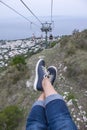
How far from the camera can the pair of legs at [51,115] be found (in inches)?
158

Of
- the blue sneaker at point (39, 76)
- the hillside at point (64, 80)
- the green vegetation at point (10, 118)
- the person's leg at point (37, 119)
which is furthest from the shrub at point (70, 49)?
the person's leg at point (37, 119)

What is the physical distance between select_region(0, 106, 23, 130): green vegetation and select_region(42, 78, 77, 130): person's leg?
278 inches

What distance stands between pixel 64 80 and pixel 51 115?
8805 millimetres

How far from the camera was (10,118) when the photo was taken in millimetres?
11484

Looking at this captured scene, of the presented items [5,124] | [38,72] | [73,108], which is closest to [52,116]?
[38,72]

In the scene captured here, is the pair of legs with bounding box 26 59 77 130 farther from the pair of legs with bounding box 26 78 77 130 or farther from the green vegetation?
the green vegetation

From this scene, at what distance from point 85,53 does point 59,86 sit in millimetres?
2764

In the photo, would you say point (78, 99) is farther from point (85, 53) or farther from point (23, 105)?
point (85, 53)

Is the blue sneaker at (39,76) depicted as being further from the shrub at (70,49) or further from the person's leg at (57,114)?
the shrub at (70,49)

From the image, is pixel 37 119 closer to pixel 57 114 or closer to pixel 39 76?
pixel 57 114

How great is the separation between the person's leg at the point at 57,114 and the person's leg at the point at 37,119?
5.1 inches

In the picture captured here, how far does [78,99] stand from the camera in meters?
11.4

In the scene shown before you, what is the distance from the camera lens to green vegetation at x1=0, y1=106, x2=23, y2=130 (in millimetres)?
11277

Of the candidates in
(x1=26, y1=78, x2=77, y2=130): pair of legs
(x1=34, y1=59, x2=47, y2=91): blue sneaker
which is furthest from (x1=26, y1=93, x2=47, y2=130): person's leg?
(x1=34, y1=59, x2=47, y2=91): blue sneaker
